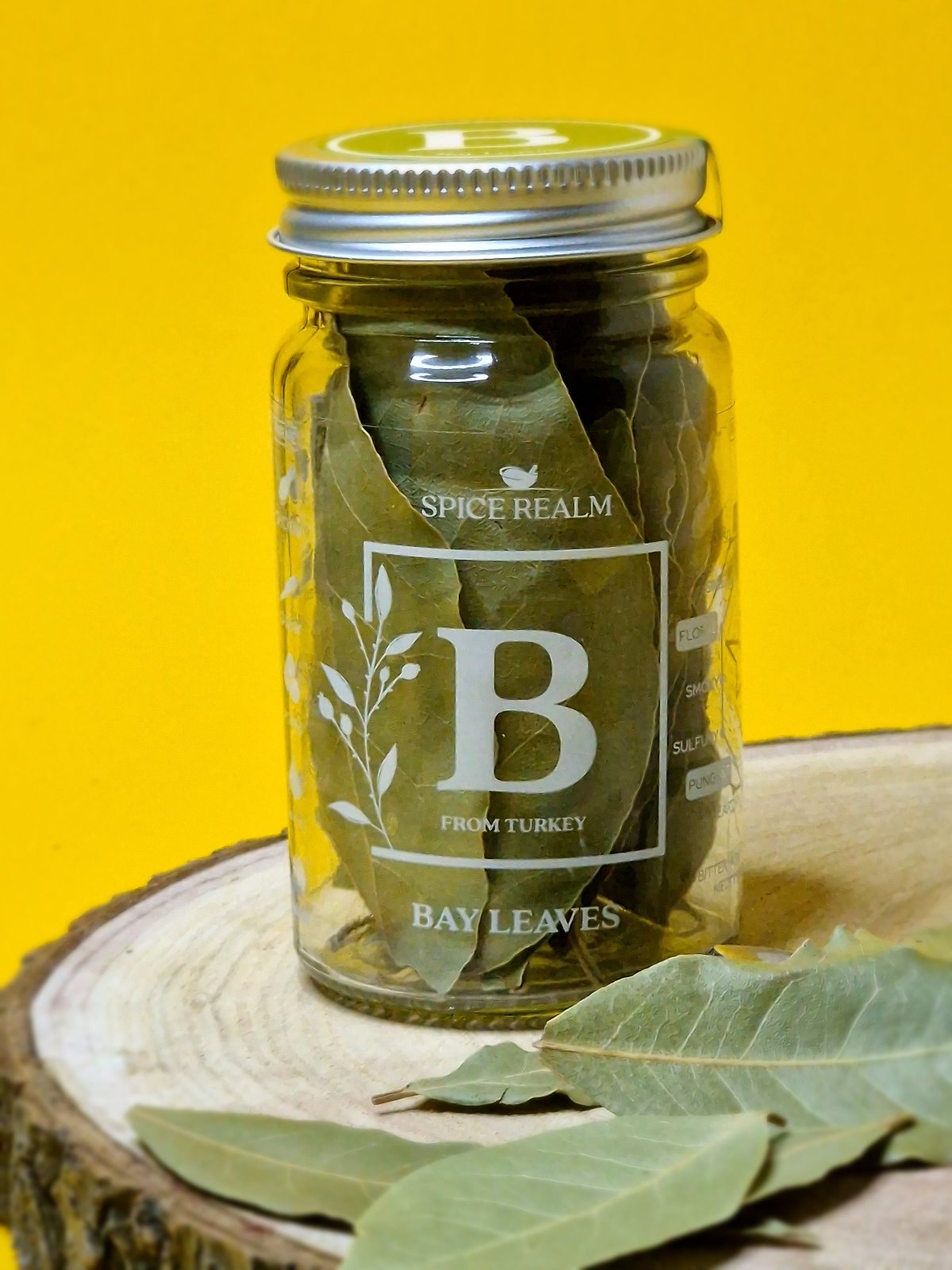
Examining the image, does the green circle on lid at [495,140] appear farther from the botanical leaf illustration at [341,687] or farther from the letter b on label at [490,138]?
the botanical leaf illustration at [341,687]

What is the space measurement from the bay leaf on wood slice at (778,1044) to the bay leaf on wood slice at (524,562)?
0.10 meters

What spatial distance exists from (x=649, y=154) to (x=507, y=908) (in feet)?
1.31

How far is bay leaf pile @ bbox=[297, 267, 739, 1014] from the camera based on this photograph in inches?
41.6

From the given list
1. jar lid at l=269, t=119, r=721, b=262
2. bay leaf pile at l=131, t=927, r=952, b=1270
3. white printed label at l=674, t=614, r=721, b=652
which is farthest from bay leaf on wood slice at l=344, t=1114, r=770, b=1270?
jar lid at l=269, t=119, r=721, b=262

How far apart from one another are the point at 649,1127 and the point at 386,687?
0.28 m

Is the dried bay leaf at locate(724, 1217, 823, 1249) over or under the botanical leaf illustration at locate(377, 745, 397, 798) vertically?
under

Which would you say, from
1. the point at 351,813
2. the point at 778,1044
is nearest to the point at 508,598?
the point at 351,813

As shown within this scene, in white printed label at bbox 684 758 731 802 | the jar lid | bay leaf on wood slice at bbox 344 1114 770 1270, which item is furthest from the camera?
white printed label at bbox 684 758 731 802

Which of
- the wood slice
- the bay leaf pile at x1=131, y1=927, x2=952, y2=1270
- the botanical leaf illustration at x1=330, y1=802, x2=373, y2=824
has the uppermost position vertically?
the botanical leaf illustration at x1=330, y1=802, x2=373, y2=824

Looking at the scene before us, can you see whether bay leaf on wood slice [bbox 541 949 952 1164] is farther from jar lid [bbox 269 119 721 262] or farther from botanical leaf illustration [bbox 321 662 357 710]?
jar lid [bbox 269 119 721 262]

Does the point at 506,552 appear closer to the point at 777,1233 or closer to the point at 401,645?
the point at 401,645

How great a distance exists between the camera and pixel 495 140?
3.74ft

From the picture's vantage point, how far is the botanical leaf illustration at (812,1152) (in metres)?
0.90

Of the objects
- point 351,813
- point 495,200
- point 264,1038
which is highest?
point 495,200
